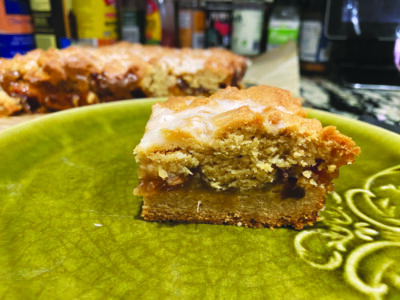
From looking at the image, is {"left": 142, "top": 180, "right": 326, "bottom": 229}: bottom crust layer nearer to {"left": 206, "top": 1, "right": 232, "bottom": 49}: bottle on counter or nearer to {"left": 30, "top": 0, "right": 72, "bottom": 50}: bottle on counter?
{"left": 30, "top": 0, "right": 72, "bottom": 50}: bottle on counter

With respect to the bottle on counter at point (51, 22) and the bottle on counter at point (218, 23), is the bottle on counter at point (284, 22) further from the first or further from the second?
the bottle on counter at point (51, 22)

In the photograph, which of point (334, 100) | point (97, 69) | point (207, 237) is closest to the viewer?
point (207, 237)

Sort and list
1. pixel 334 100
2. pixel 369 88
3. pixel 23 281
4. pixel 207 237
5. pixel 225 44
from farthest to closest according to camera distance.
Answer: pixel 225 44 < pixel 369 88 < pixel 334 100 < pixel 207 237 < pixel 23 281

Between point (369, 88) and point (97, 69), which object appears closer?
point (97, 69)

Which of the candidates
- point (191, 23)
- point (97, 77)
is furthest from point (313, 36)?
point (97, 77)

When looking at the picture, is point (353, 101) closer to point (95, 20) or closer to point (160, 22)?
point (160, 22)

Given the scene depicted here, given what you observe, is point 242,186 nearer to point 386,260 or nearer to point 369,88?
point 386,260

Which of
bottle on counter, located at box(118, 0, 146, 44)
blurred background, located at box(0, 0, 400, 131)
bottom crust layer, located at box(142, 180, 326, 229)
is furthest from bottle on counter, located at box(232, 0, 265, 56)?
bottom crust layer, located at box(142, 180, 326, 229)

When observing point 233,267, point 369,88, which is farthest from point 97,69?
point 369,88
